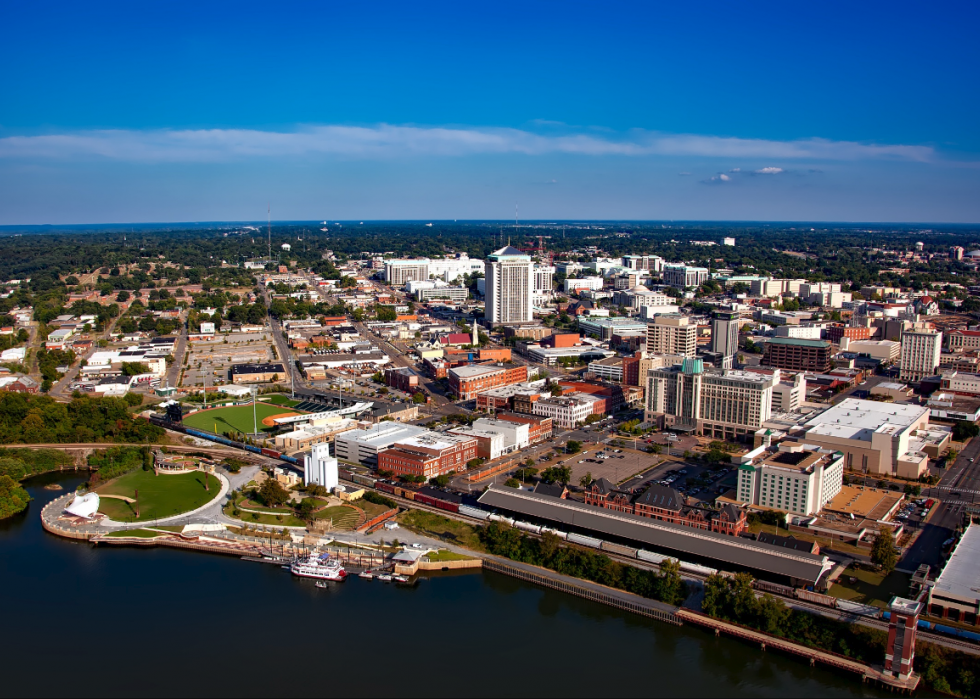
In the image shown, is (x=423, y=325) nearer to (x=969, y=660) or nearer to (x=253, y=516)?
(x=253, y=516)

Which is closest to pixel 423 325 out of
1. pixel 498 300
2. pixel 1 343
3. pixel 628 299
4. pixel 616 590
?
pixel 498 300

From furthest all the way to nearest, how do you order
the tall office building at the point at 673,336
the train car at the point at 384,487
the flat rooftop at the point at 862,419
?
the tall office building at the point at 673,336
the flat rooftop at the point at 862,419
the train car at the point at 384,487

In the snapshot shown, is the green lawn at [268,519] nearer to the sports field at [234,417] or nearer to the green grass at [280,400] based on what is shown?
the sports field at [234,417]

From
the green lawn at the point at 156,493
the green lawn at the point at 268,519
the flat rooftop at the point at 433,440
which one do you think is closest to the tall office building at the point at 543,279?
the flat rooftop at the point at 433,440

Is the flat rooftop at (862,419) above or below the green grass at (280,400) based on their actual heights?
above

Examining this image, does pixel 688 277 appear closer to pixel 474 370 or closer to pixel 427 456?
Result: pixel 474 370

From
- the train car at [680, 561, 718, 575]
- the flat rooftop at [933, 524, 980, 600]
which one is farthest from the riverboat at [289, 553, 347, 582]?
the flat rooftop at [933, 524, 980, 600]

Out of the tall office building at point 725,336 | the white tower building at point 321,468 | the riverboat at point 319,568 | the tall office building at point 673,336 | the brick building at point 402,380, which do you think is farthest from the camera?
the tall office building at point 725,336
